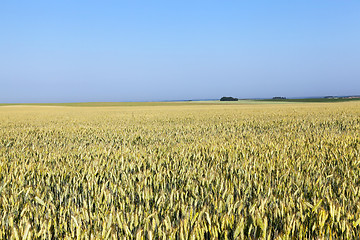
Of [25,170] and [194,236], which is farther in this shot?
[25,170]

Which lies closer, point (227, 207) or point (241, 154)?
point (227, 207)

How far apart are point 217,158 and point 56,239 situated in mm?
2508

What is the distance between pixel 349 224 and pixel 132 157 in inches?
121

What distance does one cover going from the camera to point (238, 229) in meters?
1.66

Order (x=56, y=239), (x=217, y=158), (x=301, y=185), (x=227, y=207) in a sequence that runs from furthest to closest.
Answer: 1. (x=217, y=158)
2. (x=301, y=185)
3. (x=227, y=207)
4. (x=56, y=239)

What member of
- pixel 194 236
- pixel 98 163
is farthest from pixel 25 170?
pixel 194 236

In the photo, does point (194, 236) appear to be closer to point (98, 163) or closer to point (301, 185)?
point (301, 185)

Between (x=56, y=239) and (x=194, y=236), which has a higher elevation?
(x=194, y=236)

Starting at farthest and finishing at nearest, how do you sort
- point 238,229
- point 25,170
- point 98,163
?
1. point 98,163
2. point 25,170
3. point 238,229

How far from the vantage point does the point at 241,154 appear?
14.6ft

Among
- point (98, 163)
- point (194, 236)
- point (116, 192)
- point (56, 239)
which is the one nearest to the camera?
point (194, 236)

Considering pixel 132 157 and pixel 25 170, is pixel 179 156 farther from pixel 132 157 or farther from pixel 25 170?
pixel 25 170

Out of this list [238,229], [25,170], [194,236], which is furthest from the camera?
[25,170]

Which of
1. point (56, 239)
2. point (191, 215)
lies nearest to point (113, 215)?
point (56, 239)
